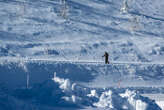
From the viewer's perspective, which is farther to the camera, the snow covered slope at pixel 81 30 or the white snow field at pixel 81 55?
the snow covered slope at pixel 81 30

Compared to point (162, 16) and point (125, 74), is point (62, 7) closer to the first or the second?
point (162, 16)

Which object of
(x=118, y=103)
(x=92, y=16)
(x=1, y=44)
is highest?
(x=92, y=16)

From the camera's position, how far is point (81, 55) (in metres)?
26.2

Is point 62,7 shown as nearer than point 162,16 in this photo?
Yes

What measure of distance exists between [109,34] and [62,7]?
272 inches

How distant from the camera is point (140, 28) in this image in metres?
34.2

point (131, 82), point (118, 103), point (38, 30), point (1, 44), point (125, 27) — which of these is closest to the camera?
point (118, 103)

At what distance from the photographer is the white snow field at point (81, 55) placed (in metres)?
13.9

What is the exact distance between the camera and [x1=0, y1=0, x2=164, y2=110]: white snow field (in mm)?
13914

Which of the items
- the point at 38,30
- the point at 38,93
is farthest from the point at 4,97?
the point at 38,30

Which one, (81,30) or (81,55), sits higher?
(81,30)

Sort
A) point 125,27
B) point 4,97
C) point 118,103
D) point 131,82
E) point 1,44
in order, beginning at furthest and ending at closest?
1. point 125,27
2. point 1,44
3. point 131,82
4. point 118,103
5. point 4,97

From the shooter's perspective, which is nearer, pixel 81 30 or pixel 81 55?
pixel 81 55

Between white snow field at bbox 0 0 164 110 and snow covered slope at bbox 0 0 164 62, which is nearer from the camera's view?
white snow field at bbox 0 0 164 110
